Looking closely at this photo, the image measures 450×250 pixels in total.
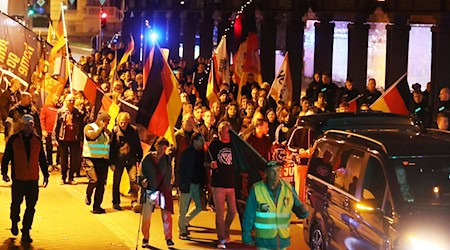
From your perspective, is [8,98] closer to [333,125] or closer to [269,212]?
[333,125]

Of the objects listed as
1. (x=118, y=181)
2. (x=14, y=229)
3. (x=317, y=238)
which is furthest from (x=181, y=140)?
(x=317, y=238)

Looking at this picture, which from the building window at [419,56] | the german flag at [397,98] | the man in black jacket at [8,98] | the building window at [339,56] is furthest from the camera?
the building window at [339,56]

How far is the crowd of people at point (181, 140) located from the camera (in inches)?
527

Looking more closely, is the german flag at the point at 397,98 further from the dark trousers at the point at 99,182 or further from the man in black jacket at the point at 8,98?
the man in black jacket at the point at 8,98

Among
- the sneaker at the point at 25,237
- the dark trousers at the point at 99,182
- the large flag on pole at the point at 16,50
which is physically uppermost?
the large flag on pole at the point at 16,50

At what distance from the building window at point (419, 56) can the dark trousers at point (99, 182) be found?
14027mm

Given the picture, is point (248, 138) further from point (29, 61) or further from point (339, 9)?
point (339, 9)

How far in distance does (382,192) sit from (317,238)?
1.87 m

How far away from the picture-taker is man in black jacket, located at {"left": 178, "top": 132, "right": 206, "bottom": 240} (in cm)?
1390

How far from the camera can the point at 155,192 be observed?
526 inches

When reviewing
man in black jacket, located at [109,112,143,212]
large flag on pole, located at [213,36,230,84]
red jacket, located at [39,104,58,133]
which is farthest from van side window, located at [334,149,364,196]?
large flag on pole, located at [213,36,230,84]

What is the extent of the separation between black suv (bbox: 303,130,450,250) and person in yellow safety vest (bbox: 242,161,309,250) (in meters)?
0.76

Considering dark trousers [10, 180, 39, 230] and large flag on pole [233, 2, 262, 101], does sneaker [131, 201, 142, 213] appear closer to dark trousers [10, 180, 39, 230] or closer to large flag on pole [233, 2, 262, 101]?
dark trousers [10, 180, 39, 230]

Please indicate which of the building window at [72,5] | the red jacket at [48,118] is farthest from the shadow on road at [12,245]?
the building window at [72,5]
